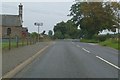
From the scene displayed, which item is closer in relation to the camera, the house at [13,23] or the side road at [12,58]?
the side road at [12,58]

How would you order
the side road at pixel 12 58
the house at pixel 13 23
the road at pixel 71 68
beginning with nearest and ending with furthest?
the road at pixel 71 68 → the side road at pixel 12 58 → the house at pixel 13 23

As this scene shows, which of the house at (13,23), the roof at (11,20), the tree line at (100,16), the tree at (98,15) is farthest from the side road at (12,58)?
the roof at (11,20)

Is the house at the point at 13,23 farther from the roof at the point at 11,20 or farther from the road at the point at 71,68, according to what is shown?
the road at the point at 71,68

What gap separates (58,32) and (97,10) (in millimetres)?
83466

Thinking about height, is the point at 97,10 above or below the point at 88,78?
above

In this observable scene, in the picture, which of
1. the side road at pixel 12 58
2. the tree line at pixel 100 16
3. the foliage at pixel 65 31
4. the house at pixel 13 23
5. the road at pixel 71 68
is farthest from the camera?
the foliage at pixel 65 31

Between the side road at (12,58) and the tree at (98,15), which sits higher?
the tree at (98,15)

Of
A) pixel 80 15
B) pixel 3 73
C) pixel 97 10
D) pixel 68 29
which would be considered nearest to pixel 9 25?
pixel 80 15

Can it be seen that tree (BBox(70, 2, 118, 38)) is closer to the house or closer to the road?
the house

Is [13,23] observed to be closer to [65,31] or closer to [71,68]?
[65,31]

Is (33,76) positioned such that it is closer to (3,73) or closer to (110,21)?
(3,73)

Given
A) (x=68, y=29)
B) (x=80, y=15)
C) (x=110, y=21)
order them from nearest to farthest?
1. (x=110, y=21)
2. (x=80, y=15)
3. (x=68, y=29)

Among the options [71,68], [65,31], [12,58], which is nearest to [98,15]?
[12,58]

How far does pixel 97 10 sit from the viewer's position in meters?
87.7
